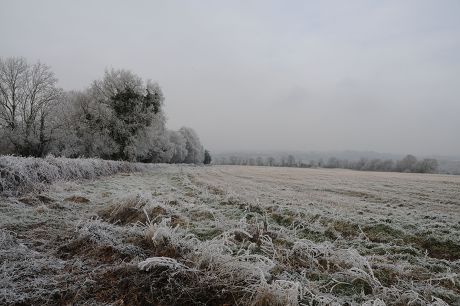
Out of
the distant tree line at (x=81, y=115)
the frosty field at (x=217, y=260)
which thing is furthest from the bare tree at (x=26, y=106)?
the frosty field at (x=217, y=260)

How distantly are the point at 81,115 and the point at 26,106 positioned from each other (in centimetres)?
655

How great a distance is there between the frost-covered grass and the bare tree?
64.2 feet

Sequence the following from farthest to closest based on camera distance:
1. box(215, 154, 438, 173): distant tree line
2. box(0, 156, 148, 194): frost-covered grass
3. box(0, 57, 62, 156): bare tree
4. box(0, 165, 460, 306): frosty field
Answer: box(215, 154, 438, 173): distant tree line < box(0, 57, 62, 156): bare tree < box(0, 156, 148, 194): frost-covered grass < box(0, 165, 460, 306): frosty field

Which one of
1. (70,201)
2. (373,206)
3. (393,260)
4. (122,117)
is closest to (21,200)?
(70,201)

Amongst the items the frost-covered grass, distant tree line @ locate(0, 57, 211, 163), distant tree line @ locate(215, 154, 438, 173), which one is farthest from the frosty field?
distant tree line @ locate(215, 154, 438, 173)

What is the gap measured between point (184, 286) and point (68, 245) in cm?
239

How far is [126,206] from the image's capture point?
6879mm

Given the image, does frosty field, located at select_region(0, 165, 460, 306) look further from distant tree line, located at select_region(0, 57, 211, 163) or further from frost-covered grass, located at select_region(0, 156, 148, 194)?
distant tree line, located at select_region(0, 57, 211, 163)

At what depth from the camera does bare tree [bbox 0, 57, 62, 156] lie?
32.1 m

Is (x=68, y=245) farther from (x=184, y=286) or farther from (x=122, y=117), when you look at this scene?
(x=122, y=117)

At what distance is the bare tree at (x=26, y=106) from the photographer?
32.1m

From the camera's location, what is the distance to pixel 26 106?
3475 centimetres

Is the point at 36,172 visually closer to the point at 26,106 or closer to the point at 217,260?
the point at 217,260

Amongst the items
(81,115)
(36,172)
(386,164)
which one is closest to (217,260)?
(36,172)
